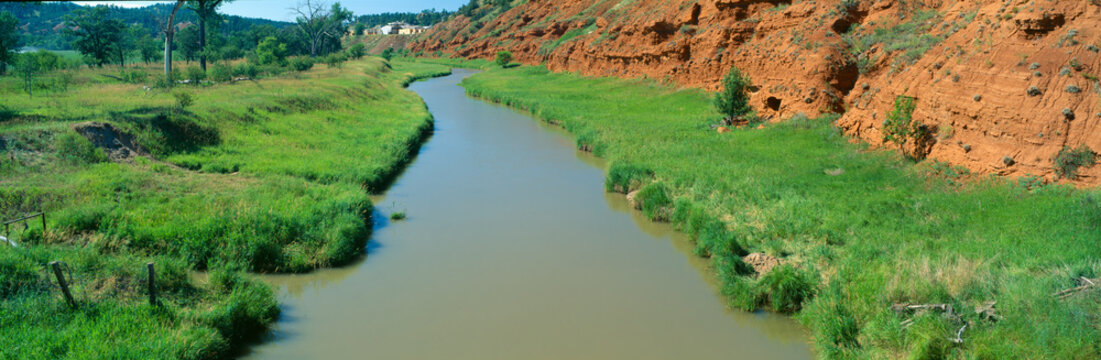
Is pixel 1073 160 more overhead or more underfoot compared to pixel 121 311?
more overhead

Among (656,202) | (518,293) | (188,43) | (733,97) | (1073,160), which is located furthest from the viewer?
(188,43)

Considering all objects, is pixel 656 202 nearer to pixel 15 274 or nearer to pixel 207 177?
pixel 207 177

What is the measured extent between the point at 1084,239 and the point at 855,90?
11.7 meters

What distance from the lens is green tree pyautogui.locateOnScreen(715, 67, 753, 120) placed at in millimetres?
22641

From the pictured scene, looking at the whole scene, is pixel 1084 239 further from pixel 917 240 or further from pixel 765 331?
pixel 765 331

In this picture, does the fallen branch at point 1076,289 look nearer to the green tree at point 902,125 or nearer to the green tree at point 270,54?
the green tree at point 902,125

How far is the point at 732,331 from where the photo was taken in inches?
376

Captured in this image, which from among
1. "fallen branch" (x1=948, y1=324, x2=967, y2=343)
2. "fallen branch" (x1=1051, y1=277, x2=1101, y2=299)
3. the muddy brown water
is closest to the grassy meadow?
the muddy brown water

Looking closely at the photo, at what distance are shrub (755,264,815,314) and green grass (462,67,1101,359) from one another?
0.02 meters

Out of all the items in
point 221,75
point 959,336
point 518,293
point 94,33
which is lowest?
point 518,293

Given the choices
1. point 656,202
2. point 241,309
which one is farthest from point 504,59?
point 241,309

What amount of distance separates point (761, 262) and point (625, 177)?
686 cm

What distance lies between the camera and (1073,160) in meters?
11.6

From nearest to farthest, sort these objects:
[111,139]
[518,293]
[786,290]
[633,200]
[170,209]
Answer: [786,290] → [518,293] → [170,209] → [111,139] → [633,200]
